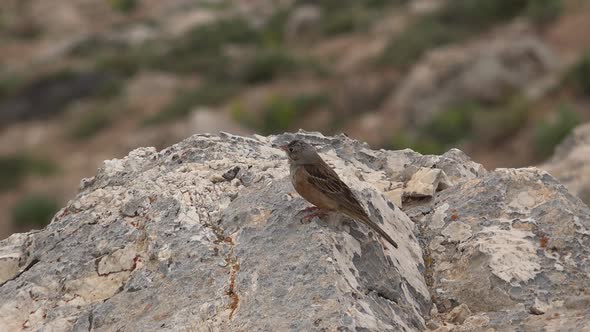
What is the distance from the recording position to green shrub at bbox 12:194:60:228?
20.9m

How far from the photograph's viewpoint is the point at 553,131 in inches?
661

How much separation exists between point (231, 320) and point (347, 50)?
28.8 meters

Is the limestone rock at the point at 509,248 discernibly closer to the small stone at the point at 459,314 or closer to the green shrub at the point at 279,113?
the small stone at the point at 459,314

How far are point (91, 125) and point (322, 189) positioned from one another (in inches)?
1044

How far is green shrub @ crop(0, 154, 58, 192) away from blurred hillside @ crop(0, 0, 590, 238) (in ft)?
0.17

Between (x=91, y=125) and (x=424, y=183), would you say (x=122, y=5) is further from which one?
(x=424, y=183)

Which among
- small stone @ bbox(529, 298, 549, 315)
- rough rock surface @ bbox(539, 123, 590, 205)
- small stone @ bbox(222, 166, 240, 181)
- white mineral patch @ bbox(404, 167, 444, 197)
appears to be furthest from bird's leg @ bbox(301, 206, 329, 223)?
rough rock surface @ bbox(539, 123, 590, 205)

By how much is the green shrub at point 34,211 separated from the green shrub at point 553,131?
40.9 feet

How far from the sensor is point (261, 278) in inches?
168

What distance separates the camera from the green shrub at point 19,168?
1037 inches

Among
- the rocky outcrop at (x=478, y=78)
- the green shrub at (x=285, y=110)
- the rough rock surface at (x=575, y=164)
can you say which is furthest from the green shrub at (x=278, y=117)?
the rough rock surface at (x=575, y=164)

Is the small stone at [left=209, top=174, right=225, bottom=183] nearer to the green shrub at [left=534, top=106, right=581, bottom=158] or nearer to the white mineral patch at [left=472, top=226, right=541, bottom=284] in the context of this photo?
the white mineral patch at [left=472, top=226, right=541, bottom=284]

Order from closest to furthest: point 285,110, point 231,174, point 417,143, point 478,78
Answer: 1. point 231,174
2. point 417,143
3. point 478,78
4. point 285,110

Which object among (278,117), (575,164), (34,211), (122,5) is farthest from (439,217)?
(122,5)
